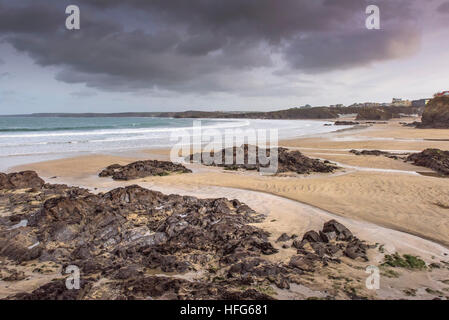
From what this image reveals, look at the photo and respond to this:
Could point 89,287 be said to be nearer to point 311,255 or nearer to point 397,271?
point 311,255

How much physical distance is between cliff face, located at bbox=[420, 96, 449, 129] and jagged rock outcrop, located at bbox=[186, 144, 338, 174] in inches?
1791

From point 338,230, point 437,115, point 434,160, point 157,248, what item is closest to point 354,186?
point 338,230

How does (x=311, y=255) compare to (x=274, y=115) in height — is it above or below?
below

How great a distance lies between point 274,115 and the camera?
150 metres

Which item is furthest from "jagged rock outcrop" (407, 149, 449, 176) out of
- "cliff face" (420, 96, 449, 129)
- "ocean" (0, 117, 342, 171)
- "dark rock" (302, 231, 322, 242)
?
"cliff face" (420, 96, 449, 129)

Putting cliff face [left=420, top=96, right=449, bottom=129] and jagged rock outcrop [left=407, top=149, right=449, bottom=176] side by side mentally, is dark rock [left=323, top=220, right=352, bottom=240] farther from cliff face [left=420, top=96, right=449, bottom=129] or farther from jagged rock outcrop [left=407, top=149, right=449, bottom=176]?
cliff face [left=420, top=96, right=449, bottom=129]

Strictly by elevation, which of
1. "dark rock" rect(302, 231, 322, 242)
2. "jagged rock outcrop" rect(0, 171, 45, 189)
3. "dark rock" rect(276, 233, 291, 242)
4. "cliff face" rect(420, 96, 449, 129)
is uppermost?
"cliff face" rect(420, 96, 449, 129)

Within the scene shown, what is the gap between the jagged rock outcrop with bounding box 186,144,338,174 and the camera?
16.5 m

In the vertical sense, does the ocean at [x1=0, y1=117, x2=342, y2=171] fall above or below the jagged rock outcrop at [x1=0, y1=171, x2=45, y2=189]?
above

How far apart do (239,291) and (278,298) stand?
699 mm

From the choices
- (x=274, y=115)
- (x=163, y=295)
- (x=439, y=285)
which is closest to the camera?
(x=163, y=295)

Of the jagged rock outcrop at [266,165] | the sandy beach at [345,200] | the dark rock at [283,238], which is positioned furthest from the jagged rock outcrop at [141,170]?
the dark rock at [283,238]
